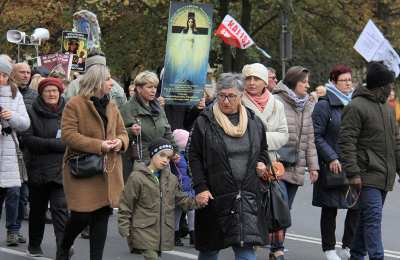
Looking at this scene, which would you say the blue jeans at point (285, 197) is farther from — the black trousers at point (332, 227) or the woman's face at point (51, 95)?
the woman's face at point (51, 95)

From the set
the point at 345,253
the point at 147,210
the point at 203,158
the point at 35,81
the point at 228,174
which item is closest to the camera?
the point at 228,174

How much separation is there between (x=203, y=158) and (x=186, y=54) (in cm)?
399

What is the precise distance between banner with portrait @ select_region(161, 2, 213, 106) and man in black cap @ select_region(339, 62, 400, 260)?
2.86 m

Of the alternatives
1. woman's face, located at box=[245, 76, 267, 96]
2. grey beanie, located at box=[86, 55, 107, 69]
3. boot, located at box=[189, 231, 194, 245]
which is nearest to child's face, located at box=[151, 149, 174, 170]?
grey beanie, located at box=[86, 55, 107, 69]

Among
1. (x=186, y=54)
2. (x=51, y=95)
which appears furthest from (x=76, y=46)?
(x=51, y=95)

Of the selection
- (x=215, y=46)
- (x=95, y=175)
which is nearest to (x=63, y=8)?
(x=215, y=46)

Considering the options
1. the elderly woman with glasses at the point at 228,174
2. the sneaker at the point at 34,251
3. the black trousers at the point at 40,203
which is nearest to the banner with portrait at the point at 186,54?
the black trousers at the point at 40,203

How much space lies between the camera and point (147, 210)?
741cm

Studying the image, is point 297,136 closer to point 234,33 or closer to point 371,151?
point 371,151

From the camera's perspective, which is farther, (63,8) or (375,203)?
(63,8)

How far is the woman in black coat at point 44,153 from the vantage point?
9.05 metres

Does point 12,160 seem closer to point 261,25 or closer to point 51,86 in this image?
point 51,86

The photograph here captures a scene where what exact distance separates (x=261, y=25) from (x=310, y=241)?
59.4 ft

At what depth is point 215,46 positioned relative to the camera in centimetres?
2573
